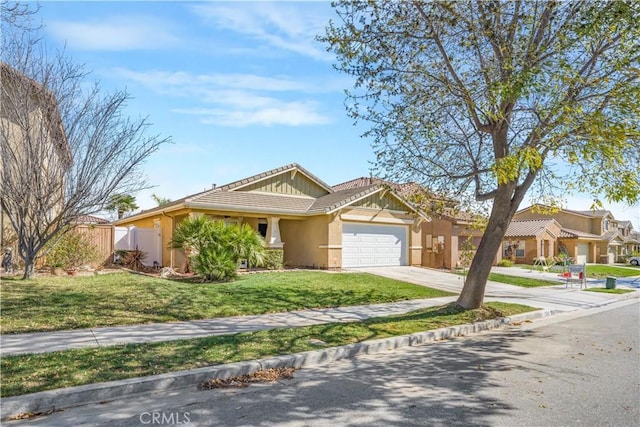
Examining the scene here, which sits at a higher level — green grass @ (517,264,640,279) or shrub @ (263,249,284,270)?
shrub @ (263,249,284,270)

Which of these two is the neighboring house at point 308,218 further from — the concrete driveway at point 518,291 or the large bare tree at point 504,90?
the large bare tree at point 504,90

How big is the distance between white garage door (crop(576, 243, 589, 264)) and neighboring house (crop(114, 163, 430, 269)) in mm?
30983

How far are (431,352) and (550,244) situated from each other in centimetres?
3662

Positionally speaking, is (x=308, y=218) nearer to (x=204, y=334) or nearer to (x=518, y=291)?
(x=518, y=291)

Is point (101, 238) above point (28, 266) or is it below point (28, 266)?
above

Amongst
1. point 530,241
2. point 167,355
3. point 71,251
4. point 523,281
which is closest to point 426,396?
point 167,355

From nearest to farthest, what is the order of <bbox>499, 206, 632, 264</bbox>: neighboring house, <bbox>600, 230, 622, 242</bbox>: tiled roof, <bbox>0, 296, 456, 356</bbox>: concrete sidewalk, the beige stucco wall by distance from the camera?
<bbox>0, 296, 456, 356</bbox>: concrete sidewalk < the beige stucco wall < <bbox>499, 206, 632, 264</bbox>: neighboring house < <bbox>600, 230, 622, 242</bbox>: tiled roof

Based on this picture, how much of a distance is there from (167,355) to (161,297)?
4996mm

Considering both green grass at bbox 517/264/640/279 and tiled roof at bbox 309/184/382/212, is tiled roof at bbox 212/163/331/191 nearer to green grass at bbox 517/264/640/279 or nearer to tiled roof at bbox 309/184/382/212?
tiled roof at bbox 309/184/382/212

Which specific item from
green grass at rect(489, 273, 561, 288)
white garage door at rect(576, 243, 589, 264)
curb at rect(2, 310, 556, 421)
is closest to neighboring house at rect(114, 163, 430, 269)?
green grass at rect(489, 273, 561, 288)

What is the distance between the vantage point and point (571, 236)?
4122 cm

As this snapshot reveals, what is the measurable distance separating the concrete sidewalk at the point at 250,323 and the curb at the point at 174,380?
1.86 meters

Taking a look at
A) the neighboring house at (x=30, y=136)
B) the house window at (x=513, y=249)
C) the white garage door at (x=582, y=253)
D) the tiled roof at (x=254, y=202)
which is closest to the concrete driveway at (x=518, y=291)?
the tiled roof at (x=254, y=202)

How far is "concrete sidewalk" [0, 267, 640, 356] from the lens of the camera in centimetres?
692
